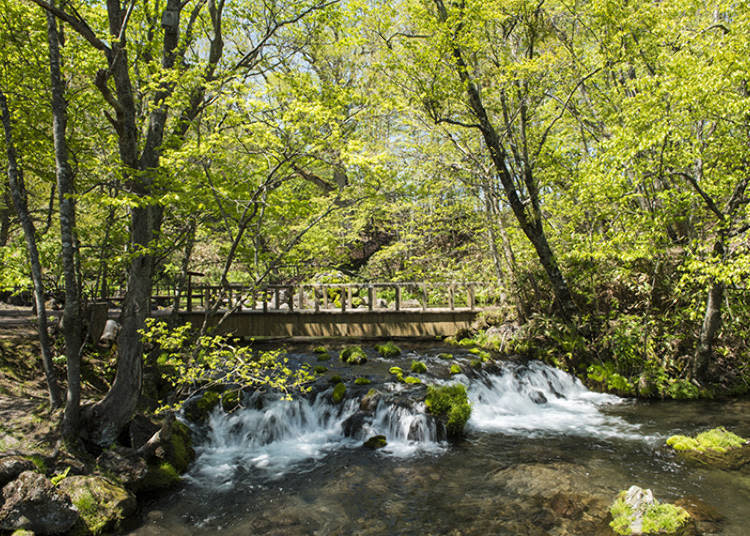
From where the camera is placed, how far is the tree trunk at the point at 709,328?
29.1ft

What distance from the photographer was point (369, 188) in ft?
21.9

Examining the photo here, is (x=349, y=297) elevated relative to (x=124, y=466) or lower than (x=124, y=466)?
elevated

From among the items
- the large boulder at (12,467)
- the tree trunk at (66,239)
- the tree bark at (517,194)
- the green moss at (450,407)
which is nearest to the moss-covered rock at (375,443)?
the green moss at (450,407)

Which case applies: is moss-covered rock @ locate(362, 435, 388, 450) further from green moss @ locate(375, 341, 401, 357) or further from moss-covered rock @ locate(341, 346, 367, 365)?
green moss @ locate(375, 341, 401, 357)

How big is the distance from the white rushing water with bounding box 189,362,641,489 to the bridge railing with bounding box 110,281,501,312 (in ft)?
12.8

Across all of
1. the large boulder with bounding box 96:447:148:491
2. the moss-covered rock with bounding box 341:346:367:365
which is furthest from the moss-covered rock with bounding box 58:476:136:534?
the moss-covered rock with bounding box 341:346:367:365

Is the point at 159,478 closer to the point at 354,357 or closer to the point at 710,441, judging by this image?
the point at 354,357

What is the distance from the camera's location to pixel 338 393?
9188mm

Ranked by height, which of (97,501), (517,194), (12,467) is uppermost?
(517,194)

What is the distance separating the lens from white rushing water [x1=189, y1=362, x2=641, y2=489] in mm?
7383

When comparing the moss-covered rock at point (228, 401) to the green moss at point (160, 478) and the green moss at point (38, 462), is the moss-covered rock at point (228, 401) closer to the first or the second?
the green moss at point (160, 478)

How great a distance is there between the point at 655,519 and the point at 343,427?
532 centimetres

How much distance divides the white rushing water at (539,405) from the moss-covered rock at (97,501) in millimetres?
6221

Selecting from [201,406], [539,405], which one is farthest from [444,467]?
[201,406]
